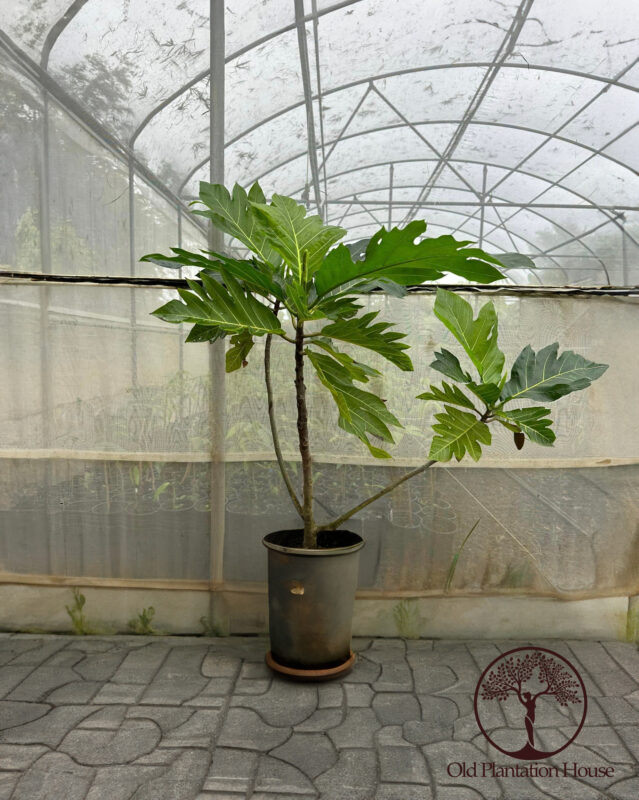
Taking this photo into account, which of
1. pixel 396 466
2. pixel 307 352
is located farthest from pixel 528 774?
pixel 307 352

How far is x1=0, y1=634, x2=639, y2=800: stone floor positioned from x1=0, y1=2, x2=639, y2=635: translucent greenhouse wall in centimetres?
20

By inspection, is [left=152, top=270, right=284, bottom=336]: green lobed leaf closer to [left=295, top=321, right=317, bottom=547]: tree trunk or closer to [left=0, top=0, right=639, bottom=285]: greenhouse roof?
[left=295, top=321, right=317, bottom=547]: tree trunk

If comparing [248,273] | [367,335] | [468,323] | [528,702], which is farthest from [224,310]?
[528,702]

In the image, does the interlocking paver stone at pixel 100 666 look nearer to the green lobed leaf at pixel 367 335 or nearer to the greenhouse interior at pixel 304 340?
the greenhouse interior at pixel 304 340

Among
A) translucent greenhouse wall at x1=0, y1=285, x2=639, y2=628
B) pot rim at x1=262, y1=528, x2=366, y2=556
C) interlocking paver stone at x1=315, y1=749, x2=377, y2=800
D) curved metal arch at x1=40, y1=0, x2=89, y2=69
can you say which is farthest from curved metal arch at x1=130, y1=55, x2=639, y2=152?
interlocking paver stone at x1=315, y1=749, x2=377, y2=800

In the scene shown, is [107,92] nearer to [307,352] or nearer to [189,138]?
[189,138]

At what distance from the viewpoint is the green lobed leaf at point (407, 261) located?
1.59m

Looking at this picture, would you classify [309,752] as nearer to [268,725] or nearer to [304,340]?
[268,725]

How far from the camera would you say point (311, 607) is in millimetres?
2043

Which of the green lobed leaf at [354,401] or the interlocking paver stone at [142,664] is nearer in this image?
the green lobed leaf at [354,401]

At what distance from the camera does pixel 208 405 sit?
2432mm

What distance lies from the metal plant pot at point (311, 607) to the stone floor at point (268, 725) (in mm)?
81

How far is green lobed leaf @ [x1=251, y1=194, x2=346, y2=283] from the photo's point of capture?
1.65 m

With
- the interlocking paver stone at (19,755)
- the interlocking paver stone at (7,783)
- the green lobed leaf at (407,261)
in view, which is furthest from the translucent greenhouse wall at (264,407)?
the interlocking paver stone at (7,783)
